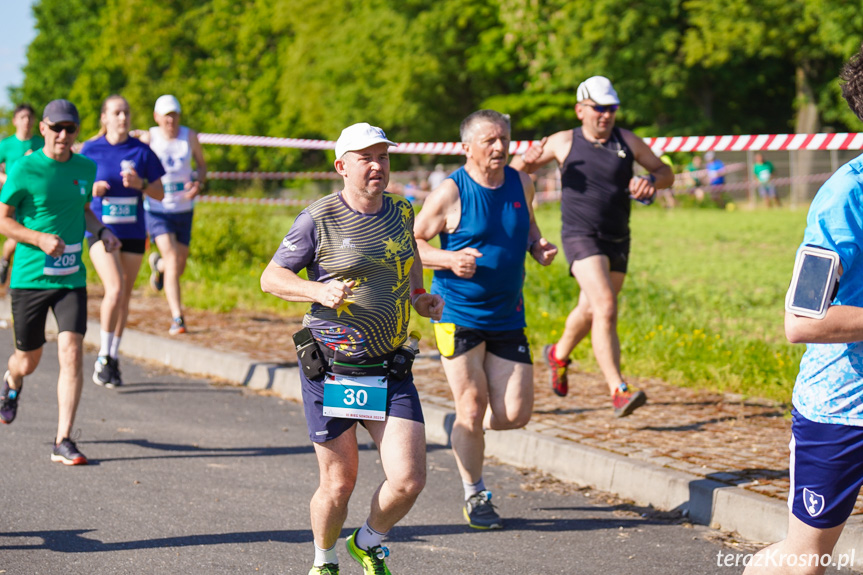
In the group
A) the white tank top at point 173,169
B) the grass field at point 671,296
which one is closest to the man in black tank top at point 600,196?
the grass field at point 671,296

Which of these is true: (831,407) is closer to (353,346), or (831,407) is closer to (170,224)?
(353,346)

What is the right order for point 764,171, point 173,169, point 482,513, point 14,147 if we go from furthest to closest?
point 764,171, point 14,147, point 173,169, point 482,513

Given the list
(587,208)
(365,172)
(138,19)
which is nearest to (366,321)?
(365,172)

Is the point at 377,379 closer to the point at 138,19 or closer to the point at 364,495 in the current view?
the point at 364,495

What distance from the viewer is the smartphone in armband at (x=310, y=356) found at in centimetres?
441

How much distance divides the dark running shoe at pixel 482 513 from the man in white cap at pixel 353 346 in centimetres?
123

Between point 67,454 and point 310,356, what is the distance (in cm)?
287

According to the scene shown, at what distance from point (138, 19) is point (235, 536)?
62061mm

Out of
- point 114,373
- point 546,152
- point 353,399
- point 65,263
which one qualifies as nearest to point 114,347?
point 114,373

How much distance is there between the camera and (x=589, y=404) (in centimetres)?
799

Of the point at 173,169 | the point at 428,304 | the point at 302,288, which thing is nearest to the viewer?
the point at 302,288

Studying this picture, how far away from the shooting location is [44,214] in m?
6.72

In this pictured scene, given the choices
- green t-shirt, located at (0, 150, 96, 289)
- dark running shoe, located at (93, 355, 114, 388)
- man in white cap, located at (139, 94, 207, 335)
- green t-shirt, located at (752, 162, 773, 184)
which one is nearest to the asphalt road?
dark running shoe, located at (93, 355, 114, 388)

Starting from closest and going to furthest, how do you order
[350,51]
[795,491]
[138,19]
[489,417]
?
[795,491] → [489,417] → [350,51] → [138,19]
